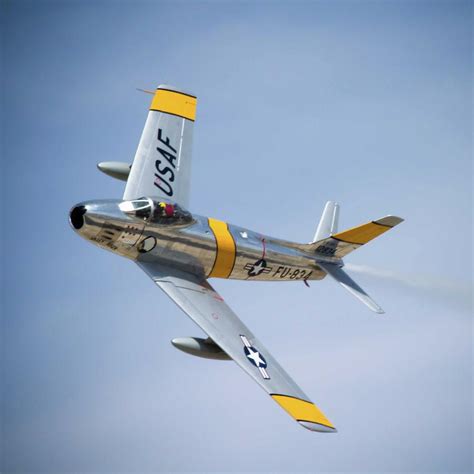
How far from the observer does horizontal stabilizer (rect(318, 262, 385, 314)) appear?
27766 millimetres

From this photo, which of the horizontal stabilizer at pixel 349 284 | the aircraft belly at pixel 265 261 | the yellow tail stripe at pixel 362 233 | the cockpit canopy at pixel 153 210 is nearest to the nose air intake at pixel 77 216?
the cockpit canopy at pixel 153 210

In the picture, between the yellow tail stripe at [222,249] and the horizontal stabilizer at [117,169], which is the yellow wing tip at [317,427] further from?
the horizontal stabilizer at [117,169]

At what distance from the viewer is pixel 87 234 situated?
24141 millimetres

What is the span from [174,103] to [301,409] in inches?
473

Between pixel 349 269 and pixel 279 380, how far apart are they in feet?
24.8

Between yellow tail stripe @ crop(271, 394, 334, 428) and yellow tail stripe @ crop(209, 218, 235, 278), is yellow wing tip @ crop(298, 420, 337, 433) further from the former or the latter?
yellow tail stripe @ crop(209, 218, 235, 278)

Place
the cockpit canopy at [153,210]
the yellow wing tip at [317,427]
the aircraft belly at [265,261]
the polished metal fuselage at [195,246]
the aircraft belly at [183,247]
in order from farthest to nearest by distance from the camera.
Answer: the aircraft belly at [265,261]
the aircraft belly at [183,247]
the cockpit canopy at [153,210]
the polished metal fuselage at [195,246]
the yellow wing tip at [317,427]

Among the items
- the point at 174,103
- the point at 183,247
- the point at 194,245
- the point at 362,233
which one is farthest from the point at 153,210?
the point at 362,233

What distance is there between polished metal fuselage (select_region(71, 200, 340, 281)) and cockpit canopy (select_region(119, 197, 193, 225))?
0.16 m

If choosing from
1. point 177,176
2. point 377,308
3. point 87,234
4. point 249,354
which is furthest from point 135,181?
point 377,308

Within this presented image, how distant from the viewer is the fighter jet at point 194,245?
23875mm

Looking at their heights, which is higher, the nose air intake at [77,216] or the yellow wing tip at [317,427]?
the nose air intake at [77,216]

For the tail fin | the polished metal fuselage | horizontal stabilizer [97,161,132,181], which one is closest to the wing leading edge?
the polished metal fuselage

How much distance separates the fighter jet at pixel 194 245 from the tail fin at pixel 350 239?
34 millimetres
